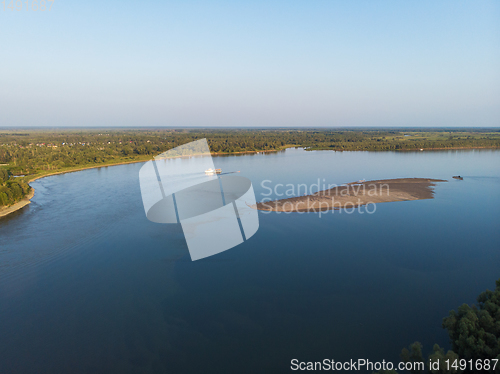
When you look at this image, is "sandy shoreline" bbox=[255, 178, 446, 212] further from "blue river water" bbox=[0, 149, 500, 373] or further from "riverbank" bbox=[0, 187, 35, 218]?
"riverbank" bbox=[0, 187, 35, 218]

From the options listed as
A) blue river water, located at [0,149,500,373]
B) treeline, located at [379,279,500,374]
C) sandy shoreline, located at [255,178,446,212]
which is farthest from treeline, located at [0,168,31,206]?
treeline, located at [379,279,500,374]

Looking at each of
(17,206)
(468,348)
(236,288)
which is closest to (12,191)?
(17,206)

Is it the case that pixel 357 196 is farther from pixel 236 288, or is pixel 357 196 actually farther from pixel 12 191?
pixel 12 191

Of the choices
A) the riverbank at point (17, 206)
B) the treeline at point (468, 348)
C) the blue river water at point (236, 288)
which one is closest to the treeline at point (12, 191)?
the riverbank at point (17, 206)

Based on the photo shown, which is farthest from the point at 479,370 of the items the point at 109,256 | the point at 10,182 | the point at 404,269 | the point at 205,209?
the point at 10,182

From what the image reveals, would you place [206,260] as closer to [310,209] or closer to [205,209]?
[205,209]
